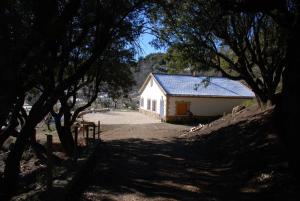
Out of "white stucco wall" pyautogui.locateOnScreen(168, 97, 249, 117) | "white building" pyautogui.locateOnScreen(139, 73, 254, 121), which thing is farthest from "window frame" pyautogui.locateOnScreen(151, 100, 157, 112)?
"white stucco wall" pyautogui.locateOnScreen(168, 97, 249, 117)

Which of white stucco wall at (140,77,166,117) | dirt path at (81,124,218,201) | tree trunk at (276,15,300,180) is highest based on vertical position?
white stucco wall at (140,77,166,117)

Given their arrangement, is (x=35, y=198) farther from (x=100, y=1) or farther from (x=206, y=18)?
(x=206, y=18)

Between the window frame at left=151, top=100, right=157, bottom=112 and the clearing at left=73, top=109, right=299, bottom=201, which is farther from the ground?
the window frame at left=151, top=100, right=157, bottom=112

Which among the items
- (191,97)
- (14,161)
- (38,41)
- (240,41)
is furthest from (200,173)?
(191,97)

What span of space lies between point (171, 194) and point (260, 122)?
994cm

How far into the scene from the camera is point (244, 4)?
980 cm

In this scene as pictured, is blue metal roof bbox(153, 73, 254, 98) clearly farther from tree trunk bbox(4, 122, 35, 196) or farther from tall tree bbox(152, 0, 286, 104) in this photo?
tree trunk bbox(4, 122, 35, 196)

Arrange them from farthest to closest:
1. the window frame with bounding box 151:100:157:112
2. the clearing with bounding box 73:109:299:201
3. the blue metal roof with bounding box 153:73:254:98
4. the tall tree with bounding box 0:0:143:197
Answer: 1. the window frame with bounding box 151:100:157:112
2. the blue metal roof with bounding box 153:73:254:98
3. the clearing with bounding box 73:109:299:201
4. the tall tree with bounding box 0:0:143:197

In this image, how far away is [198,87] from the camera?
42.7 metres

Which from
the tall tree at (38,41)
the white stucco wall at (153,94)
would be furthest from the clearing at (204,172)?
the white stucco wall at (153,94)

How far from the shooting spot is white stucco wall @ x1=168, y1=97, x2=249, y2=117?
134 ft

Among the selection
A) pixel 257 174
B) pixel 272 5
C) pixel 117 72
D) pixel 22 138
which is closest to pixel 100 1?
pixel 22 138

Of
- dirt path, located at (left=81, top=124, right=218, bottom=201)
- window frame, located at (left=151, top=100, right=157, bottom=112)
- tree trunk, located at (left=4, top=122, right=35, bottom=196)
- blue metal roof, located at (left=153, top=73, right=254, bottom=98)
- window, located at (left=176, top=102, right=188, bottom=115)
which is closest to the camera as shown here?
dirt path, located at (left=81, top=124, right=218, bottom=201)

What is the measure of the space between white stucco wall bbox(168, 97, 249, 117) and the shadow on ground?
69.1ft
